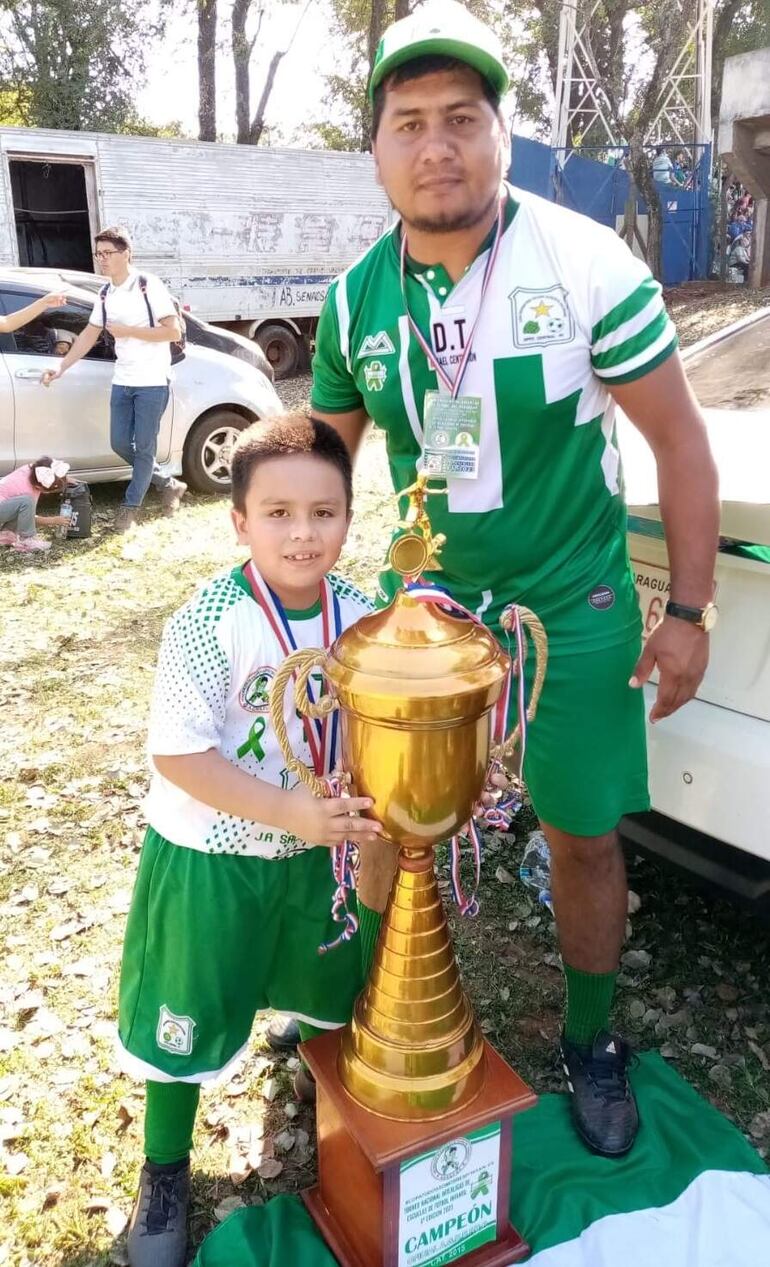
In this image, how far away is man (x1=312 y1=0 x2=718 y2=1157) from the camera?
1.75 metres

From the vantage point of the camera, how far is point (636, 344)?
176 cm

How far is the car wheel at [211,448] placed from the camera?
7.71m

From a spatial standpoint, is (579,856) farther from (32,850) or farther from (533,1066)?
(32,850)

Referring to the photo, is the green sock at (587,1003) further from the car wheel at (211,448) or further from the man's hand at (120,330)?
the car wheel at (211,448)

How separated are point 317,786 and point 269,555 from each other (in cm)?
39

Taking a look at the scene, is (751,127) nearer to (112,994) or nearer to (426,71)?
(426,71)

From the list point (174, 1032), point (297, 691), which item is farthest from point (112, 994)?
point (297, 691)

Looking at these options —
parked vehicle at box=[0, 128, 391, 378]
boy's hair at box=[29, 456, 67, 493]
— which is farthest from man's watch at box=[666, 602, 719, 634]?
parked vehicle at box=[0, 128, 391, 378]

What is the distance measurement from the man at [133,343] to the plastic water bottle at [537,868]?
4619 millimetres

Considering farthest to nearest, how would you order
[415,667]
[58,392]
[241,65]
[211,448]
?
1. [241,65]
2. [211,448]
3. [58,392]
4. [415,667]

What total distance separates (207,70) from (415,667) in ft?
81.1

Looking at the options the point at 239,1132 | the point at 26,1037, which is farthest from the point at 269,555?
the point at 26,1037

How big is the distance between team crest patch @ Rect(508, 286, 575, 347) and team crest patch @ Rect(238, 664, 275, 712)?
0.74 m

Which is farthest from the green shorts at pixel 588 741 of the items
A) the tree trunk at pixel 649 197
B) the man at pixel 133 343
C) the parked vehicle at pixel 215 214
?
the tree trunk at pixel 649 197
